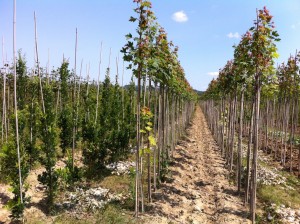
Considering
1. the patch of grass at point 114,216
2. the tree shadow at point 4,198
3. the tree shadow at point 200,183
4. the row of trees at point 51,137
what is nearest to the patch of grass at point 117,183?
the row of trees at point 51,137

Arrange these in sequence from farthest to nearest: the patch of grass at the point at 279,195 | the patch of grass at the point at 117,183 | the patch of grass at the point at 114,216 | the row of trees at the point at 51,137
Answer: the patch of grass at the point at 117,183
the patch of grass at the point at 279,195
the row of trees at the point at 51,137
the patch of grass at the point at 114,216

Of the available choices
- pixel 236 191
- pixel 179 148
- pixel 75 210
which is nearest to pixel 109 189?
pixel 75 210

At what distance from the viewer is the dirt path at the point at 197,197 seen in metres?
8.65

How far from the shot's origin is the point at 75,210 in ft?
28.7

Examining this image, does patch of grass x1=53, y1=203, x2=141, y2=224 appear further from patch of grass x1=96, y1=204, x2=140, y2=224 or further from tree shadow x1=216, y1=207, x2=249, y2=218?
tree shadow x1=216, y1=207, x2=249, y2=218

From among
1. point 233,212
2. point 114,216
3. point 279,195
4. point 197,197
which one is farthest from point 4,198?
point 279,195

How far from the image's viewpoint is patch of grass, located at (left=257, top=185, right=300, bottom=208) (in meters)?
9.98

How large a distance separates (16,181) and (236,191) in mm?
8593

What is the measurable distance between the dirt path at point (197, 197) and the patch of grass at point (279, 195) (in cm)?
105

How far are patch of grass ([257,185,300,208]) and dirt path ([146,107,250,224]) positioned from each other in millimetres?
1045

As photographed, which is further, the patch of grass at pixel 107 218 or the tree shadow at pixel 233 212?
the tree shadow at pixel 233 212

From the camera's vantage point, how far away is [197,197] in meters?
10.4

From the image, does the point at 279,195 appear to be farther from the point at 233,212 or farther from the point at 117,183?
the point at 117,183

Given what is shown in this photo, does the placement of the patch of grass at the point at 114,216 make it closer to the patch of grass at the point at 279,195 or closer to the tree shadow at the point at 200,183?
the tree shadow at the point at 200,183
